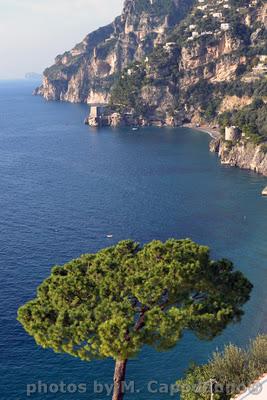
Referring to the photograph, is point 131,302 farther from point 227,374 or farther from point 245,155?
point 245,155

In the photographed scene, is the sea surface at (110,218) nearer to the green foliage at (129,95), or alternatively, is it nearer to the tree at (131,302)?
the tree at (131,302)

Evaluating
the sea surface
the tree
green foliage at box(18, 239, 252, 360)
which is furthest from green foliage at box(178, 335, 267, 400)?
the sea surface

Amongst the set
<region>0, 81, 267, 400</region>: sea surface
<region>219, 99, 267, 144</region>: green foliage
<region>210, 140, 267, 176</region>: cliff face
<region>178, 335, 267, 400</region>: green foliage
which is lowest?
<region>0, 81, 267, 400</region>: sea surface

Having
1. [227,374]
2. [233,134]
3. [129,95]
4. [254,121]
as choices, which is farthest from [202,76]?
[227,374]

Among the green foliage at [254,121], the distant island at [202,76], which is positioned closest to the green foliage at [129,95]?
the distant island at [202,76]

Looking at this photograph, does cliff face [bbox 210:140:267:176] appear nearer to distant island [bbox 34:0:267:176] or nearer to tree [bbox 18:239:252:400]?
distant island [bbox 34:0:267:176]

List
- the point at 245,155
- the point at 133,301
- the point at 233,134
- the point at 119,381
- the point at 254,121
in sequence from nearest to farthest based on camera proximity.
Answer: the point at 119,381 → the point at 133,301 → the point at 245,155 → the point at 233,134 → the point at 254,121

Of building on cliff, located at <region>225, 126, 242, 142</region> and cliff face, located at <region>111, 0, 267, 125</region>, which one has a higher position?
cliff face, located at <region>111, 0, 267, 125</region>
